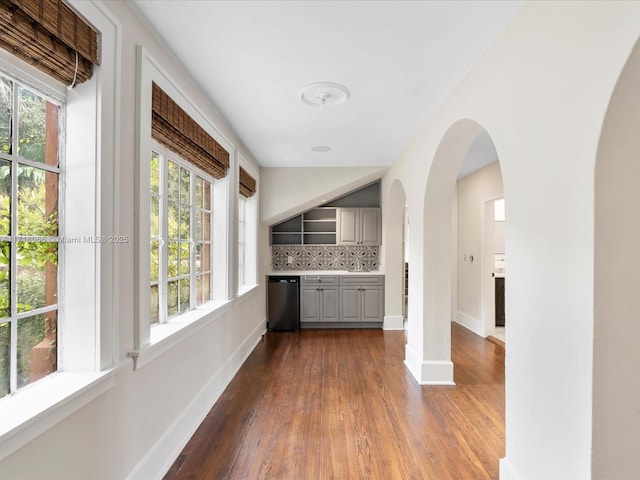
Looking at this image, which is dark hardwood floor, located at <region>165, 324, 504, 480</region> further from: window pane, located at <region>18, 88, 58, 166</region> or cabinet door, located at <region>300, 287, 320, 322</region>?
window pane, located at <region>18, 88, 58, 166</region>

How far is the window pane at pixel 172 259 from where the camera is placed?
2392 mm

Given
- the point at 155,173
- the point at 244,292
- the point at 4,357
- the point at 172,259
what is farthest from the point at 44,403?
the point at 244,292

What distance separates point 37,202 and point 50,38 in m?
0.60

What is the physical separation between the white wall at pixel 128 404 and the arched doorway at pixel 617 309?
6.34 feet

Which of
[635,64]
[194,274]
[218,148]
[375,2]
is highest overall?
[375,2]

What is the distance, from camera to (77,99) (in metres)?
1.43

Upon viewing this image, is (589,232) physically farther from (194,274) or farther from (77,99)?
(194,274)

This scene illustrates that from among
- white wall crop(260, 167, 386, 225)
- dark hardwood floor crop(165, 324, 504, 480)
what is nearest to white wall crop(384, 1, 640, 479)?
dark hardwood floor crop(165, 324, 504, 480)

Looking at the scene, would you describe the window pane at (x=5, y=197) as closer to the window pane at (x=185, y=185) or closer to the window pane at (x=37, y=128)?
the window pane at (x=37, y=128)

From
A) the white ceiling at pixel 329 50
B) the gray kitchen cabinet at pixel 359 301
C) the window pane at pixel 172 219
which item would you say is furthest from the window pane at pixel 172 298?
the gray kitchen cabinet at pixel 359 301

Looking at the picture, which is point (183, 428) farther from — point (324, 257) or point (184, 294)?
point (324, 257)

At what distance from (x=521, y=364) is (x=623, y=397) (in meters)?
0.48

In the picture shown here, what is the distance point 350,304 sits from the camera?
5.38 meters

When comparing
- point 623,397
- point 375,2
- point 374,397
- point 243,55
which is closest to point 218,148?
point 243,55
